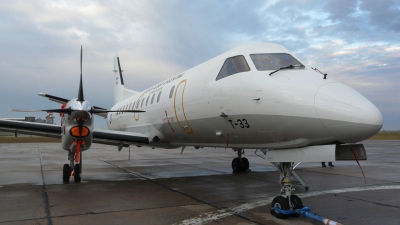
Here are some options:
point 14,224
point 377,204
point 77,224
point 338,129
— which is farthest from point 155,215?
point 377,204

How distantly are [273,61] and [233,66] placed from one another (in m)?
0.82

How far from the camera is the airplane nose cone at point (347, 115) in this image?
4.56 metres

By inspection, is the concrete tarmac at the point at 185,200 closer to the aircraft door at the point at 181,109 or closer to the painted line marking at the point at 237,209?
the painted line marking at the point at 237,209

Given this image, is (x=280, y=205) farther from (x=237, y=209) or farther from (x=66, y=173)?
(x=66, y=173)

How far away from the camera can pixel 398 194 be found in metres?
7.38

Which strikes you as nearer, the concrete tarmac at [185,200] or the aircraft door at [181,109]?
the concrete tarmac at [185,200]

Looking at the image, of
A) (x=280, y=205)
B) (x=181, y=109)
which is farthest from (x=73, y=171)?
(x=280, y=205)

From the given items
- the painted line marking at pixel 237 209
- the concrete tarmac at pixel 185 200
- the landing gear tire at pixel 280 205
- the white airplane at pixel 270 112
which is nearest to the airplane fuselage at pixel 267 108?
the white airplane at pixel 270 112

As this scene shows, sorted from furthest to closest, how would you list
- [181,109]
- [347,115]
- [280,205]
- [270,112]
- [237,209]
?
[181,109] → [237,209] → [280,205] → [270,112] → [347,115]

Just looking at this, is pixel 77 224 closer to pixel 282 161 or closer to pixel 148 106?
pixel 282 161

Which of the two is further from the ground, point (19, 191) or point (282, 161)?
point (282, 161)

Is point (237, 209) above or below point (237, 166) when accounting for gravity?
below

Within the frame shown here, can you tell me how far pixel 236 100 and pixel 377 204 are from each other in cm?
348

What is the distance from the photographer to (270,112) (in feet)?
17.3
